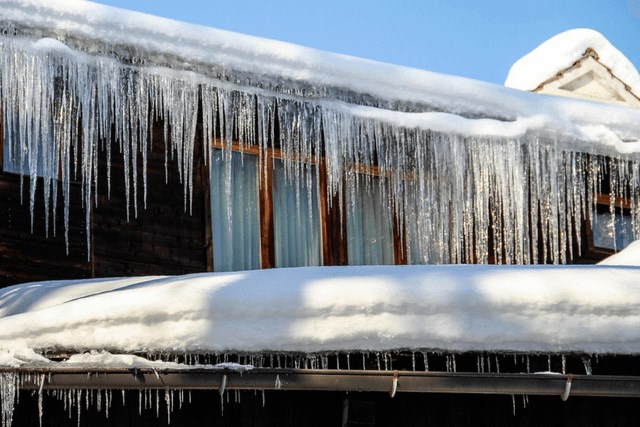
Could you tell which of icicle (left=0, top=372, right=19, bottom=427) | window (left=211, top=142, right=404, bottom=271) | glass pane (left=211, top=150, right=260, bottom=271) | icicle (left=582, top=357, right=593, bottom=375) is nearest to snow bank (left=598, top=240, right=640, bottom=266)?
window (left=211, top=142, right=404, bottom=271)

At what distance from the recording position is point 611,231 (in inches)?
399

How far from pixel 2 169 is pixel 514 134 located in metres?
3.57

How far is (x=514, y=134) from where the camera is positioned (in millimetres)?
8828

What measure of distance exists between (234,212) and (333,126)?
92cm

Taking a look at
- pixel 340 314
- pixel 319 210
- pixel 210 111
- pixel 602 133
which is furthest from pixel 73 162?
pixel 602 133

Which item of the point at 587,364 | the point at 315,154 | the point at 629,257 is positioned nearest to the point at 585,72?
the point at 629,257

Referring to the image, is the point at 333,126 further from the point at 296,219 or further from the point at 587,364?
the point at 587,364

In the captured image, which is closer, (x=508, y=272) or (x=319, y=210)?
(x=508, y=272)

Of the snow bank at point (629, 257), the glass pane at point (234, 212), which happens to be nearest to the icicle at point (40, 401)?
the glass pane at point (234, 212)

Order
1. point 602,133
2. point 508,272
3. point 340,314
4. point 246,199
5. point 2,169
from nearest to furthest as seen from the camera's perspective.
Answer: point 340,314
point 508,272
point 2,169
point 246,199
point 602,133

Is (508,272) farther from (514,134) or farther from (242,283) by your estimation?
(514,134)

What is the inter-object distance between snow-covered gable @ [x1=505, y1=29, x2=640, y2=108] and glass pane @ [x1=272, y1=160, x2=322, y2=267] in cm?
384

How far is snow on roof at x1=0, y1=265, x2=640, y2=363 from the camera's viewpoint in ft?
19.7

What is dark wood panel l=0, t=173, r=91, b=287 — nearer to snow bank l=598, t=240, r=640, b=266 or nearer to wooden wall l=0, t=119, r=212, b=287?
wooden wall l=0, t=119, r=212, b=287
